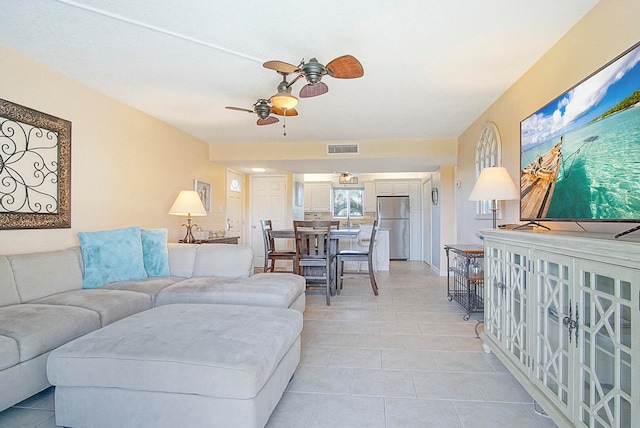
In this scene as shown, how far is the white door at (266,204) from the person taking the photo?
7184 mm

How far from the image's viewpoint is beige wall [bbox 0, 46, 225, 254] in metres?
2.69

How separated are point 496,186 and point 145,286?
121 inches

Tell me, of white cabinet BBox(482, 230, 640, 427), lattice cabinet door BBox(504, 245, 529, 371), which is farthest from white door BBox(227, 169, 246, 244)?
white cabinet BBox(482, 230, 640, 427)

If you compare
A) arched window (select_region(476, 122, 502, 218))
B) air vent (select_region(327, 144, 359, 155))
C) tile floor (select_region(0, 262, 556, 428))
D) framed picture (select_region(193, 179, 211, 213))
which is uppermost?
air vent (select_region(327, 144, 359, 155))

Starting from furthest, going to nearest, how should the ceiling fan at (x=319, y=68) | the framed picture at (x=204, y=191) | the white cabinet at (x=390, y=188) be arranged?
the white cabinet at (x=390, y=188), the framed picture at (x=204, y=191), the ceiling fan at (x=319, y=68)

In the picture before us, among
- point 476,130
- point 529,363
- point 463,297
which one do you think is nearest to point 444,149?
point 476,130

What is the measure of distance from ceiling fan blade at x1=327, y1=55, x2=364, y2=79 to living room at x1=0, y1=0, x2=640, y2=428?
1.40 meters

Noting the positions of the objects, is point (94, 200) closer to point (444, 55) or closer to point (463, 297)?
point (444, 55)

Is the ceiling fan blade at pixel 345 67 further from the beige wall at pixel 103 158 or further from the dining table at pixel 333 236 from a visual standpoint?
the dining table at pixel 333 236

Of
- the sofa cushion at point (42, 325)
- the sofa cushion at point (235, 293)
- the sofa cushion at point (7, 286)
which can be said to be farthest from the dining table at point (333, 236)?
the sofa cushion at point (7, 286)

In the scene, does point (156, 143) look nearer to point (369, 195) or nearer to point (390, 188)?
point (369, 195)

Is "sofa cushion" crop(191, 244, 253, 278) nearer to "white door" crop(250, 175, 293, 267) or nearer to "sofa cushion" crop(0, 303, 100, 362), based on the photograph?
"sofa cushion" crop(0, 303, 100, 362)

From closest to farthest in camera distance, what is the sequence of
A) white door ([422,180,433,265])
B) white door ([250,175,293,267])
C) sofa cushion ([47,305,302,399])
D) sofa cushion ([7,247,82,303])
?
sofa cushion ([47,305,302,399]), sofa cushion ([7,247,82,303]), white door ([250,175,293,267]), white door ([422,180,433,265])

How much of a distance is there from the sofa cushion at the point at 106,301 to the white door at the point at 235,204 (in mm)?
3660
